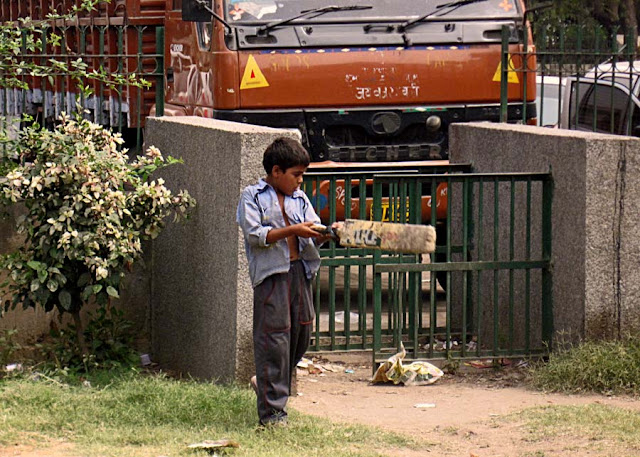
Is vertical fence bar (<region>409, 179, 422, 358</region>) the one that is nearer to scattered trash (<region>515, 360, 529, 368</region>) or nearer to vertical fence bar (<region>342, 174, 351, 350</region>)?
vertical fence bar (<region>342, 174, 351, 350</region>)

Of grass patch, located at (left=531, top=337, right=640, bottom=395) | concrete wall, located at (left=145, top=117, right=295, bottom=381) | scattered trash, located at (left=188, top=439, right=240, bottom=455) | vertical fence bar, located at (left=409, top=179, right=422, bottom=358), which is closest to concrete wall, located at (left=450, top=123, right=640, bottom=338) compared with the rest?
grass patch, located at (left=531, top=337, right=640, bottom=395)

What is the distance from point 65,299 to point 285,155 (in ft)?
7.07

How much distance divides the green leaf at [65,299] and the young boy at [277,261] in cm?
177

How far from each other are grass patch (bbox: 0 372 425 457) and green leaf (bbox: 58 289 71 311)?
617 mm

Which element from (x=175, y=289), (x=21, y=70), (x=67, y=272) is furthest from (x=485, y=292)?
(x=21, y=70)

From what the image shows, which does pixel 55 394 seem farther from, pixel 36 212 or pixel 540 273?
pixel 540 273

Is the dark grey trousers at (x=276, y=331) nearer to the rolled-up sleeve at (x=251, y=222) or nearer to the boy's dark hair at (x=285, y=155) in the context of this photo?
the rolled-up sleeve at (x=251, y=222)

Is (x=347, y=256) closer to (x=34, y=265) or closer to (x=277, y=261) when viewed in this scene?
(x=34, y=265)

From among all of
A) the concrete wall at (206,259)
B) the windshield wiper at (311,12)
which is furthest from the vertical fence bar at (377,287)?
the windshield wiper at (311,12)

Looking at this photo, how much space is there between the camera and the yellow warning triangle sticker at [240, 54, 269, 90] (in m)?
8.94

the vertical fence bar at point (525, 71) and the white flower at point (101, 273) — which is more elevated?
the vertical fence bar at point (525, 71)

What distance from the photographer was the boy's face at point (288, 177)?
17.6 ft

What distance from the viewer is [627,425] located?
→ 5.61m

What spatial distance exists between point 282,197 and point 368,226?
1.61 ft
